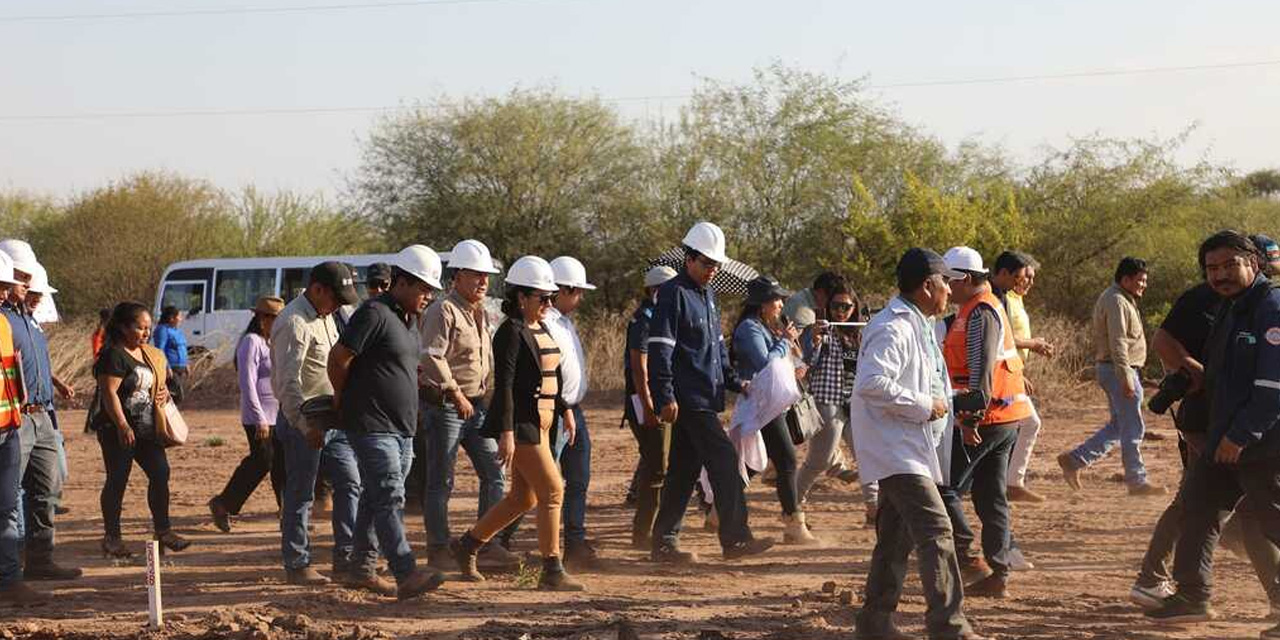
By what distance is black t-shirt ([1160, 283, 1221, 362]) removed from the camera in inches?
314

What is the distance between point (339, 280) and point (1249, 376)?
461cm

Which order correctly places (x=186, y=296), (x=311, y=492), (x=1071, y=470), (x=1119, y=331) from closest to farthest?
(x=311, y=492), (x=1119, y=331), (x=1071, y=470), (x=186, y=296)

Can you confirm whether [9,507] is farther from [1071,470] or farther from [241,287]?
[241,287]

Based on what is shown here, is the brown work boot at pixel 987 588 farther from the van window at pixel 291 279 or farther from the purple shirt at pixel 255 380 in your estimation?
the van window at pixel 291 279

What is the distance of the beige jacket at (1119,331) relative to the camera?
12.1 m

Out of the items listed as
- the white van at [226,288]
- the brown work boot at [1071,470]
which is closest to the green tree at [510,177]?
the white van at [226,288]

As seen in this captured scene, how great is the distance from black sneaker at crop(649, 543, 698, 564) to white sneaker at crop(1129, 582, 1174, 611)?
2.74 meters

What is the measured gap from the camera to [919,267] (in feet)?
23.1

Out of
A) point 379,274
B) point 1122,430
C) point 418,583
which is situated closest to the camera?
point 418,583

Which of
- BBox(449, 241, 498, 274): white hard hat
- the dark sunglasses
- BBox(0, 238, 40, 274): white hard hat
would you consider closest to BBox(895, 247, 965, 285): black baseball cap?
the dark sunglasses

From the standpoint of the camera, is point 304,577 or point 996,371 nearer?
point 996,371

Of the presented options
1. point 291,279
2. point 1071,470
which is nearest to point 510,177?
point 291,279

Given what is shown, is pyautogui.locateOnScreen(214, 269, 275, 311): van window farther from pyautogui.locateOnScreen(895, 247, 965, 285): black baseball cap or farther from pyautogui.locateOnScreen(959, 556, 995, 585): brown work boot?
pyautogui.locateOnScreen(895, 247, 965, 285): black baseball cap

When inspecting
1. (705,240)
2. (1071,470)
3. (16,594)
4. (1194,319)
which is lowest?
(16,594)
